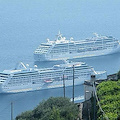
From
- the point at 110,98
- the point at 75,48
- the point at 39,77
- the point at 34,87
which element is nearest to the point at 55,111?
the point at 110,98

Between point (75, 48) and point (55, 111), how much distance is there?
82.9 ft

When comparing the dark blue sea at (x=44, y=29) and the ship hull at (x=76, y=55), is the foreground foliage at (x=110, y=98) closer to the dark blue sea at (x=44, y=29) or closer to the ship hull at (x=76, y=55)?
the dark blue sea at (x=44, y=29)

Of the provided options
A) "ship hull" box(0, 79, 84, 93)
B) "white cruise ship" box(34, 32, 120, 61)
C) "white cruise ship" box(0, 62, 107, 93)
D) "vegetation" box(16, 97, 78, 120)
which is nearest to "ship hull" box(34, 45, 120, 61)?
"white cruise ship" box(34, 32, 120, 61)

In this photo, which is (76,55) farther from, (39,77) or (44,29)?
(39,77)

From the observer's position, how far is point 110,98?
12523 millimetres

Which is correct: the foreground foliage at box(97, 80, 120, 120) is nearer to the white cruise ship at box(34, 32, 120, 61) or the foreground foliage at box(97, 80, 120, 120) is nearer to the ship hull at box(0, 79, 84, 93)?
the ship hull at box(0, 79, 84, 93)

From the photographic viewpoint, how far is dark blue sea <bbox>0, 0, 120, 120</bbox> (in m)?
24.9

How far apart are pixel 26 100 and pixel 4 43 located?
570 inches

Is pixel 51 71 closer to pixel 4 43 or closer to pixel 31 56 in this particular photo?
pixel 31 56

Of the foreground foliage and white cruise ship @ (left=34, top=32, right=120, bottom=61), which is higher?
the foreground foliage

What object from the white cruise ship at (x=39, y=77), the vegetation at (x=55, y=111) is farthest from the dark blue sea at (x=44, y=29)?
the vegetation at (x=55, y=111)

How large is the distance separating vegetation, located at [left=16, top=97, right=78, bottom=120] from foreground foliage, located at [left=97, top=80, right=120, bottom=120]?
31.1 inches

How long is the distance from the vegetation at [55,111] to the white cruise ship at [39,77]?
1250 cm

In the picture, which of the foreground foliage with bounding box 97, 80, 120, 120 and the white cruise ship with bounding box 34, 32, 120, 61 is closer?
the foreground foliage with bounding box 97, 80, 120, 120
